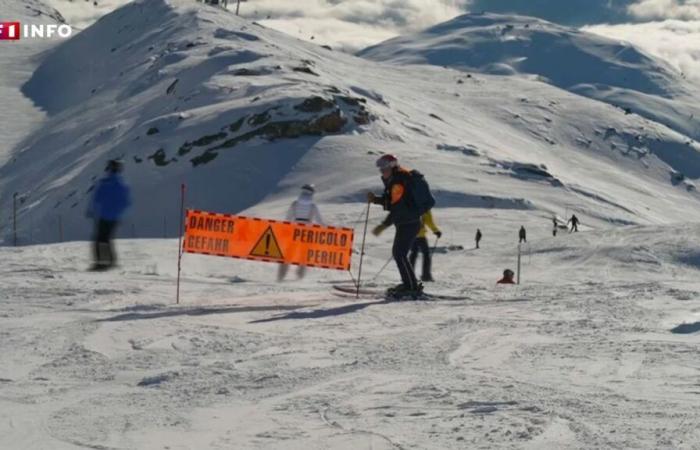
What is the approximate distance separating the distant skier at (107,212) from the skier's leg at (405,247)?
16.5 feet

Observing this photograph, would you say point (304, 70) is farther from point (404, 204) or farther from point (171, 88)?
point (404, 204)

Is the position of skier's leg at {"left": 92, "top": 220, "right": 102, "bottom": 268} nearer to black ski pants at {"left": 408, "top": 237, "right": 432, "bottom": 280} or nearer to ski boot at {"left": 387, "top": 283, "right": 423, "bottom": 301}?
black ski pants at {"left": 408, "top": 237, "right": 432, "bottom": 280}

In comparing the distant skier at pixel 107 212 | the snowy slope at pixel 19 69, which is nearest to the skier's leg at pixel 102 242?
the distant skier at pixel 107 212

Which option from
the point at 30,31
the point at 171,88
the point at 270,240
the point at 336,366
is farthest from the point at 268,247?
the point at 30,31

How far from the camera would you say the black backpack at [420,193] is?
43.9 ft

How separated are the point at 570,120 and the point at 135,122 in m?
59.6

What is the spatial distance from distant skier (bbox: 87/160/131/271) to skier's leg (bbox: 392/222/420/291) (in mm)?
5032

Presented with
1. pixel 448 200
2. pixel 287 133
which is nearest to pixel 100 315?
pixel 448 200

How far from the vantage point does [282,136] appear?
74.6m

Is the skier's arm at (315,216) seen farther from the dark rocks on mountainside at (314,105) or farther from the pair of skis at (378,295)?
the dark rocks on mountainside at (314,105)

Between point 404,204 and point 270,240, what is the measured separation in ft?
9.24

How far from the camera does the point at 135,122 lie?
87250 mm

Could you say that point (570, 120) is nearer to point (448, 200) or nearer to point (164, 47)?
point (164, 47)

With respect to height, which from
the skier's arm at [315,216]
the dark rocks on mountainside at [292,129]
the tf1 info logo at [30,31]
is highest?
the tf1 info logo at [30,31]
